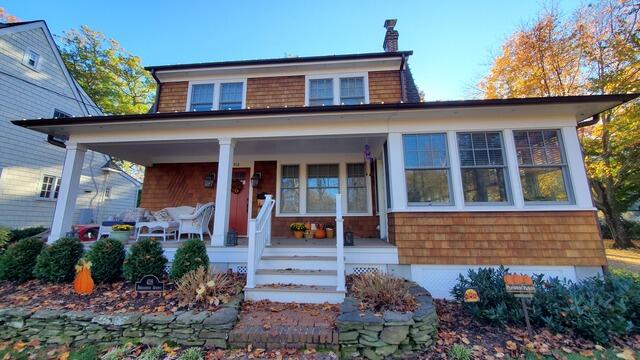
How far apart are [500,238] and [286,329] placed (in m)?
4.25

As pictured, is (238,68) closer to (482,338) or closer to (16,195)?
(482,338)

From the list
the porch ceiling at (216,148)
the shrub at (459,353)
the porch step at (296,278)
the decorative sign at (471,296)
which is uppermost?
the porch ceiling at (216,148)

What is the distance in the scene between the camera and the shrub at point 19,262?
15.7ft

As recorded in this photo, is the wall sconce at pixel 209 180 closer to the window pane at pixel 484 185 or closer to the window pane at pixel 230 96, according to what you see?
the window pane at pixel 230 96

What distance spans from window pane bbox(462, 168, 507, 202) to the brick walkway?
3.55m

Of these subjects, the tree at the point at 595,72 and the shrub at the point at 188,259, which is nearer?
the shrub at the point at 188,259

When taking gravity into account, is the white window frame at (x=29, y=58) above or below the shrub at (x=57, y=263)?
above

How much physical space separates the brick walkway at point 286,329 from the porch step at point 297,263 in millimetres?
1059

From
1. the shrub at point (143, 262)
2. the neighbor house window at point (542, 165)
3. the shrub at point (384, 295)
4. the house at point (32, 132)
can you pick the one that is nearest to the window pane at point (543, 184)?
the neighbor house window at point (542, 165)

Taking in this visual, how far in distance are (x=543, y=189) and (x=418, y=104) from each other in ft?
9.95

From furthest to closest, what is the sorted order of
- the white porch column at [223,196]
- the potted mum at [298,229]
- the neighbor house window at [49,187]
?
the neighbor house window at [49,187] → the potted mum at [298,229] → the white porch column at [223,196]

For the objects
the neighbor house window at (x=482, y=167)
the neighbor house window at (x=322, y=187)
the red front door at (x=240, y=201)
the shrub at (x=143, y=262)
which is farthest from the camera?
the red front door at (x=240, y=201)

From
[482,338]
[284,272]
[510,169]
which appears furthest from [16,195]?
[510,169]

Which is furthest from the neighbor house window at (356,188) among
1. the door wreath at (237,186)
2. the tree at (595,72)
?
the tree at (595,72)
